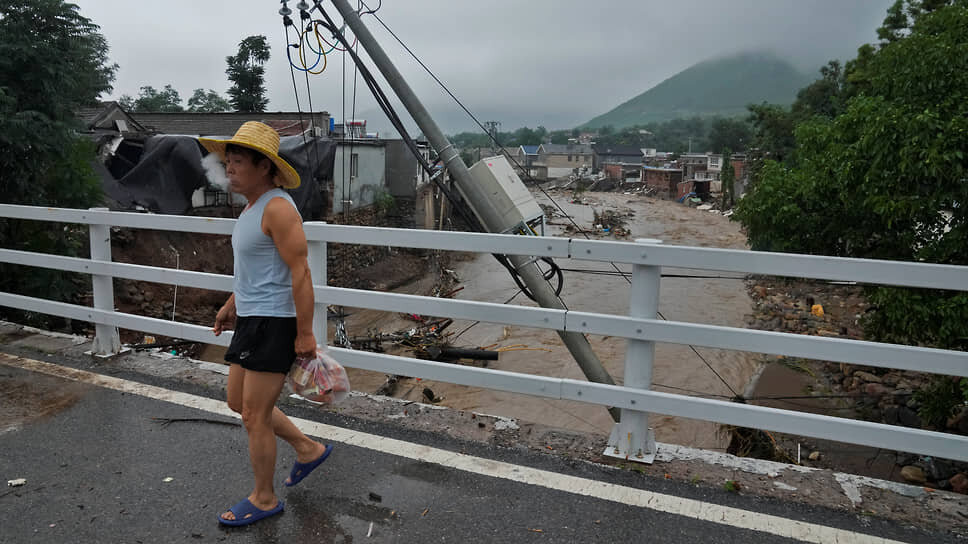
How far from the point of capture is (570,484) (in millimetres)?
3299

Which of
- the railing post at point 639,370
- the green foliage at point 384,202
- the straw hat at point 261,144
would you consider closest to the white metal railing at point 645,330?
the railing post at point 639,370

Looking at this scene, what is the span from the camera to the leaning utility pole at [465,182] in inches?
364

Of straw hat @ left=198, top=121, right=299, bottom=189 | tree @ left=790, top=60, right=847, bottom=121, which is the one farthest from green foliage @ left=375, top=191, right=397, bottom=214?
straw hat @ left=198, top=121, right=299, bottom=189

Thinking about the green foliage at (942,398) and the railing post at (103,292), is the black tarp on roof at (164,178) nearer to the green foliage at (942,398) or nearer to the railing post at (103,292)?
the railing post at (103,292)

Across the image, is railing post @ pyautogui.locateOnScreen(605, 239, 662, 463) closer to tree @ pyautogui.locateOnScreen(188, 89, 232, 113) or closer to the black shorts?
the black shorts

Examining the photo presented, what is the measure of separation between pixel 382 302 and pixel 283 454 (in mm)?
1002

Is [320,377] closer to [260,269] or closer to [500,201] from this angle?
[260,269]

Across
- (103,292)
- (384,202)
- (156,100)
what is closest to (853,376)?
(103,292)

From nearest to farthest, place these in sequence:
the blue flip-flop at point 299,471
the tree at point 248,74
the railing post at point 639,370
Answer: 1. the blue flip-flop at point 299,471
2. the railing post at point 639,370
3. the tree at point 248,74

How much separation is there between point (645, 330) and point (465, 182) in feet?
23.7

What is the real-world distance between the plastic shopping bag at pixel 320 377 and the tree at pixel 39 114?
814 centimetres

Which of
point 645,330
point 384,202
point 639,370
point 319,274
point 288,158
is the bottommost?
point 384,202

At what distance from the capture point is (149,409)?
4.19m

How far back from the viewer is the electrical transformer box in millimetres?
10125
